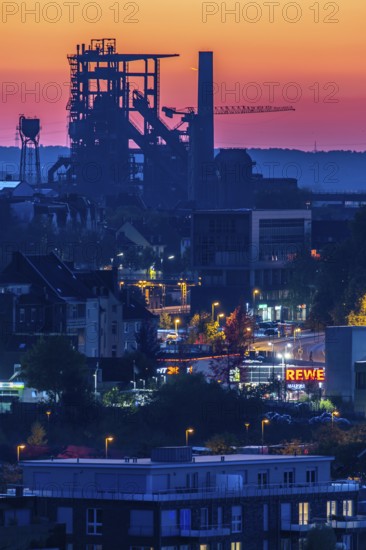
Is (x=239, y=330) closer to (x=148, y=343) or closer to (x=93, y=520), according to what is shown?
(x=148, y=343)

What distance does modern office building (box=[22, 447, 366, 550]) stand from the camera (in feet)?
146

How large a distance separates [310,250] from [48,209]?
95.8ft

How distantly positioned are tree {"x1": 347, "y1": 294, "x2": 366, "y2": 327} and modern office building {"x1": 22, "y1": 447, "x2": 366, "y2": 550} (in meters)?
42.6

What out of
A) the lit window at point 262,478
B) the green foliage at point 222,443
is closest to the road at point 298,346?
the green foliage at point 222,443

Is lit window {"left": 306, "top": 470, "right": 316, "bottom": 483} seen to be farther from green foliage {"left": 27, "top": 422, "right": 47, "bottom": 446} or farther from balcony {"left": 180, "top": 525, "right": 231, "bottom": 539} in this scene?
green foliage {"left": 27, "top": 422, "right": 47, "bottom": 446}

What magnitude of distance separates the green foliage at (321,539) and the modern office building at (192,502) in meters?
0.58

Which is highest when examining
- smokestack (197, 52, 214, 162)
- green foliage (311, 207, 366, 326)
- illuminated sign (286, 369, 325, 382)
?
smokestack (197, 52, 214, 162)

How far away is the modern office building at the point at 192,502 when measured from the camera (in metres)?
44.6

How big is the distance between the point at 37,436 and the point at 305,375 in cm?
1467

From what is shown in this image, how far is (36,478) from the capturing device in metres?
47.3

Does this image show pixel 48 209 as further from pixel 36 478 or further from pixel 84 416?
pixel 36 478

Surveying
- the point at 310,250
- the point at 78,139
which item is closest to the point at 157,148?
the point at 78,139

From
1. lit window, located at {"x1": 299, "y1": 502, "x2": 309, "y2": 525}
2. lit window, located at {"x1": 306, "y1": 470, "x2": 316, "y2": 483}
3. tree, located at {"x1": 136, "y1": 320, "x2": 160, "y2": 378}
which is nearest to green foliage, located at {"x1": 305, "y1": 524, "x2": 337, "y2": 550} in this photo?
lit window, located at {"x1": 299, "y1": 502, "x2": 309, "y2": 525}

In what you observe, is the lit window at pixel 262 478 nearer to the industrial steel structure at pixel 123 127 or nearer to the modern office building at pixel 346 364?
the modern office building at pixel 346 364
